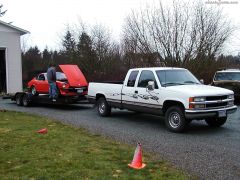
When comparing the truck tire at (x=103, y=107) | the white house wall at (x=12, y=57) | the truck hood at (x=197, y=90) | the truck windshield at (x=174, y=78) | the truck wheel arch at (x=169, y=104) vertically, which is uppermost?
the white house wall at (x=12, y=57)

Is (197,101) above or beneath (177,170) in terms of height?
above

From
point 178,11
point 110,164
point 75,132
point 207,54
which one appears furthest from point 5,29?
point 110,164

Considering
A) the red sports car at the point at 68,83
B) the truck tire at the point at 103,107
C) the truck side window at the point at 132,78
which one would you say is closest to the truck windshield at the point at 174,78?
the truck side window at the point at 132,78

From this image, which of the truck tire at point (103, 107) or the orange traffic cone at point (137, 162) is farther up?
the truck tire at point (103, 107)

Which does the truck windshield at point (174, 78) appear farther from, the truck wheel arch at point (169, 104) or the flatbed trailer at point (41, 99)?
the flatbed trailer at point (41, 99)

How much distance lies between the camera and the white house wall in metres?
24.1

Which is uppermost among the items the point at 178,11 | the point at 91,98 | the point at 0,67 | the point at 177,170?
the point at 178,11

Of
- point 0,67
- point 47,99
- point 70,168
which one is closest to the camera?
point 70,168

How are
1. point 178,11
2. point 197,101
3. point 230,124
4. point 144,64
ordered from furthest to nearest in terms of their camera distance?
point 144,64 < point 178,11 < point 230,124 < point 197,101

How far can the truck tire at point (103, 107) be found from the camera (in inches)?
501

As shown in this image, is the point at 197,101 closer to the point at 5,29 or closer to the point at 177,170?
the point at 177,170

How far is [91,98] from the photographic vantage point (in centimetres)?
1355

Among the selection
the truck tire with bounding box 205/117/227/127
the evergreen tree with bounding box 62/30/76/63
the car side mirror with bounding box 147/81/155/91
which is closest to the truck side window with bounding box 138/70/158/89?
the car side mirror with bounding box 147/81/155/91

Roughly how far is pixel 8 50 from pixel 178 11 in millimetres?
12146
